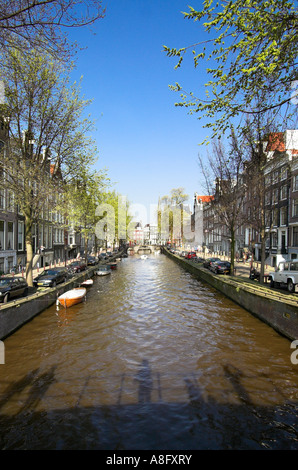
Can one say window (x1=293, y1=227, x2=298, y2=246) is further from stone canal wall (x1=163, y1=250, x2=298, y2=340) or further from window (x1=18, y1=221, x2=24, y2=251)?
window (x1=18, y1=221, x2=24, y2=251)

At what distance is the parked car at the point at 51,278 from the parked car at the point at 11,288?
3.09m

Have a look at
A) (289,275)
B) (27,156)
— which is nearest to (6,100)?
(27,156)

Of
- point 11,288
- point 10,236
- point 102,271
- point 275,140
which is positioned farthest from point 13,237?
point 275,140

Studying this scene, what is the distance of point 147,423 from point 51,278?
60.5ft

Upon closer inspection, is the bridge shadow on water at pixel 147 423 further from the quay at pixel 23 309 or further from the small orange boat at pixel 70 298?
the small orange boat at pixel 70 298

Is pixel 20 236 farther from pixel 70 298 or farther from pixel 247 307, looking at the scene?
pixel 247 307

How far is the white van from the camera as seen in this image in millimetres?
20750

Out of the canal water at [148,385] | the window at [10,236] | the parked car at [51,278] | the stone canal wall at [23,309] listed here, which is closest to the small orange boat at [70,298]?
the stone canal wall at [23,309]

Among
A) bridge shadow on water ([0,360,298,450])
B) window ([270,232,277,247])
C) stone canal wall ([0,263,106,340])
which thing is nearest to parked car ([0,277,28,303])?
stone canal wall ([0,263,106,340])

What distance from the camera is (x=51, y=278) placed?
24516 millimetres

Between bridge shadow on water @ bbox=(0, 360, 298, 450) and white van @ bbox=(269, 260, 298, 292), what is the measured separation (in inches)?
520

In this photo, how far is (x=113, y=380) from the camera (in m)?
10.3

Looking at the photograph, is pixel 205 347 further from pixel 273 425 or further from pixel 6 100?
pixel 6 100

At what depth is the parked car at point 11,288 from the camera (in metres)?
17.7
